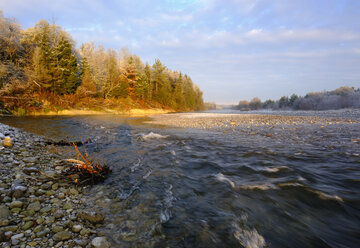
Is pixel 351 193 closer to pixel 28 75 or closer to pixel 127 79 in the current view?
pixel 28 75

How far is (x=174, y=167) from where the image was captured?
17.1 feet

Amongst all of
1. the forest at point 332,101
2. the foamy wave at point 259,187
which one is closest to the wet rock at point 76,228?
the foamy wave at point 259,187

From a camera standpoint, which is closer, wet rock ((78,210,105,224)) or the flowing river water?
the flowing river water

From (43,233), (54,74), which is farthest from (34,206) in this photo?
(54,74)

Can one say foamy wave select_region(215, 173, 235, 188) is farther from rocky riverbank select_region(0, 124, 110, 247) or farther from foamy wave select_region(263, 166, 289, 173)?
rocky riverbank select_region(0, 124, 110, 247)

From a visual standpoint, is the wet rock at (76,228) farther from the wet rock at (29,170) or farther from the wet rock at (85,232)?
the wet rock at (29,170)

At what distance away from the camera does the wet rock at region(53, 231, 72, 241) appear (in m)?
2.09

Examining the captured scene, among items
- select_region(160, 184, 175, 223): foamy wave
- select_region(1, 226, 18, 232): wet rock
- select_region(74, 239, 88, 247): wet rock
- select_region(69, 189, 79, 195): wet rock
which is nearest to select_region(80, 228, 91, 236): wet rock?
select_region(74, 239, 88, 247): wet rock

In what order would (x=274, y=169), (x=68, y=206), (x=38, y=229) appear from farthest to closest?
1. (x=274, y=169)
2. (x=68, y=206)
3. (x=38, y=229)

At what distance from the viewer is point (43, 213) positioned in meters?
2.58

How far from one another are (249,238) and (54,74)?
118 ft

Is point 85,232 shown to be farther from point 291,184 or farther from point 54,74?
point 54,74

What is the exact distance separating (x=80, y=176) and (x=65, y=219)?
64.0 inches

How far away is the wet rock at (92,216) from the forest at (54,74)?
26594 mm
